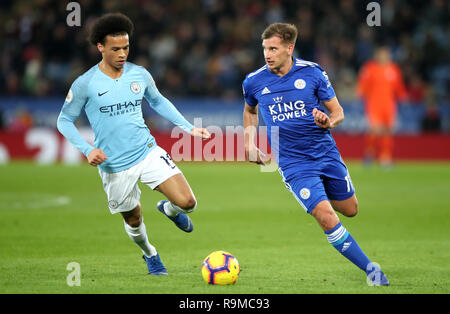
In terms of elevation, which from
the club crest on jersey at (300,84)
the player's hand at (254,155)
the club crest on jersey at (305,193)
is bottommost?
the club crest on jersey at (305,193)

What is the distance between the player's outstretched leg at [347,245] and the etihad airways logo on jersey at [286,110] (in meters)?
0.97

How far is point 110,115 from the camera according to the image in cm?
684

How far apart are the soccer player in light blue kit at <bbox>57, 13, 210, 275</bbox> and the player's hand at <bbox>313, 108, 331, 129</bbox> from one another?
44.8 inches

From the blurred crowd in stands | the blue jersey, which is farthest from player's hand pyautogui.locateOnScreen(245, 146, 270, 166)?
the blurred crowd in stands

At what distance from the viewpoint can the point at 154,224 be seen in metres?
11.0

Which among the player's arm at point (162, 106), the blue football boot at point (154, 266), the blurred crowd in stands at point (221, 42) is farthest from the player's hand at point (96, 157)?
the blurred crowd in stands at point (221, 42)

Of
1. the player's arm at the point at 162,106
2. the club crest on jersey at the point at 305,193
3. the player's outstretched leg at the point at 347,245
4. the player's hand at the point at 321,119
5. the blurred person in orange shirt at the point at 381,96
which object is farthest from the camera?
the blurred person in orange shirt at the point at 381,96

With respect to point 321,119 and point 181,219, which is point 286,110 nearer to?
point 321,119

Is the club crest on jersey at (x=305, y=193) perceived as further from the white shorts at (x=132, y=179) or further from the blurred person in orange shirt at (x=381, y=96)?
the blurred person in orange shirt at (x=381, y=96)

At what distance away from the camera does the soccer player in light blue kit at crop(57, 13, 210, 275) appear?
6.80 metres

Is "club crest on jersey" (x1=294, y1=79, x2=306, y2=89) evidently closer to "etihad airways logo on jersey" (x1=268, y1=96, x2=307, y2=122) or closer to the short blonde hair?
"etihad airways logo on jersey" (x1=268, y1=96, x2=307, y2=122)

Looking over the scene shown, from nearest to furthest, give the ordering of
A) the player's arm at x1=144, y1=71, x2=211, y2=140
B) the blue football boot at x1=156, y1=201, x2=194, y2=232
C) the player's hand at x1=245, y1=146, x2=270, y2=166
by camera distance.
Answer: the player's hand at x1=245, y1=146, x2=270, y2=166 → the player's arm at x1=144, y1=71, x2=211, y2=140 → the blue football boot at x1=156, y1=201, x2=194, y2=232

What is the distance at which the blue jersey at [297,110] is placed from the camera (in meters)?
6.90

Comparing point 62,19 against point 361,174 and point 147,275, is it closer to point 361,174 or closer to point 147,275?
point 361,174
